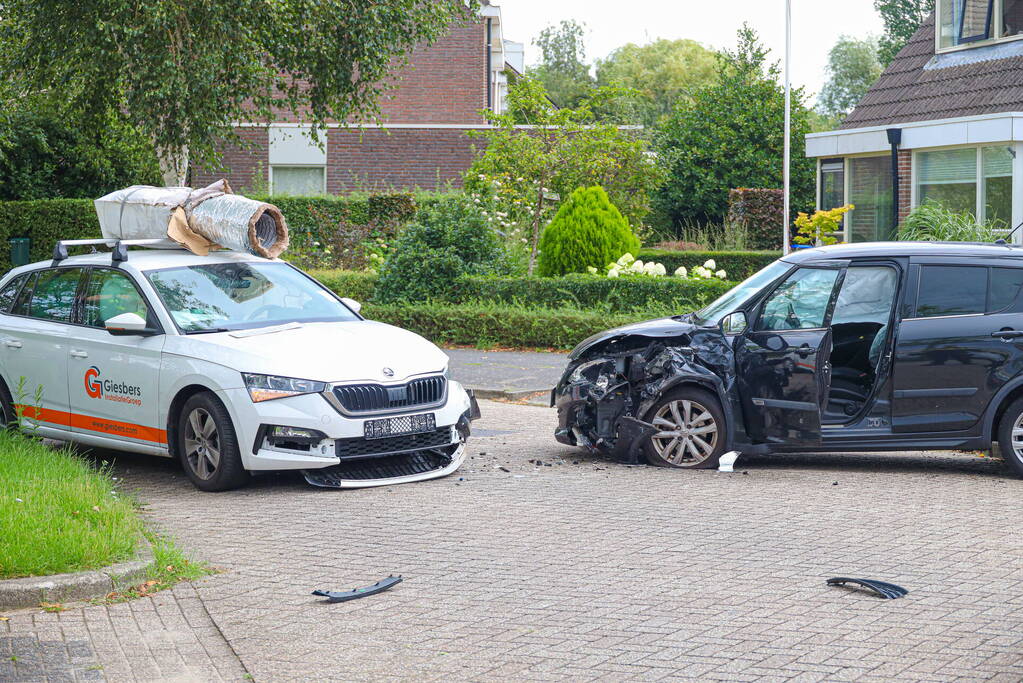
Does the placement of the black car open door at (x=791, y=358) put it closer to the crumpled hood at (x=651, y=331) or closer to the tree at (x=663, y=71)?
the crumpled hood at (x=651, y=331)

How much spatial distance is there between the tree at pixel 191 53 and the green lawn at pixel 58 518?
11.8m

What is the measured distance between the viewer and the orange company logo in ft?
29.5

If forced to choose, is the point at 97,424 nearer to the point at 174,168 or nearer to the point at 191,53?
the point at 191,53

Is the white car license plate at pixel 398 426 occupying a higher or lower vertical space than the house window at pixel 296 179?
lower

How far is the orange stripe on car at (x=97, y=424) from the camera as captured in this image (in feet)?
28.2

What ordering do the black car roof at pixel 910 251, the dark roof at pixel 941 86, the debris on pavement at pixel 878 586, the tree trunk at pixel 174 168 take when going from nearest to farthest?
1. the debris on pavement at pixel 878 586
2. the black car roof at pixel 910 251
3. the tree trunk at pixel 174 168
4. the dark roof at pixel 941 86

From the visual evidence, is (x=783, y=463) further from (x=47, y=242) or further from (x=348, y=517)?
(x=47, y=242)

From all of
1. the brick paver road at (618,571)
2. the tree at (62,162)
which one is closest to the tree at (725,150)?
the tree at (62,162)

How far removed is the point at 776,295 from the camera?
916 cm

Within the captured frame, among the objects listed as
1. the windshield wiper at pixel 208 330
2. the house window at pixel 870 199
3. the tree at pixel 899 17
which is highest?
the tree at pixel 899 17

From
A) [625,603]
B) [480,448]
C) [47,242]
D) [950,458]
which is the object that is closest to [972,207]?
[950,458]

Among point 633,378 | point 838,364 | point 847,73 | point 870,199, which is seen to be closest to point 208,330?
point 633,378

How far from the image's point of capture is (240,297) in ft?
30.1

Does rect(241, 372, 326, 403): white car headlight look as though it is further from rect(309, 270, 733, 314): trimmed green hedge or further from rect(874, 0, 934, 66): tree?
rect(874, 0, 934, 66): tree
